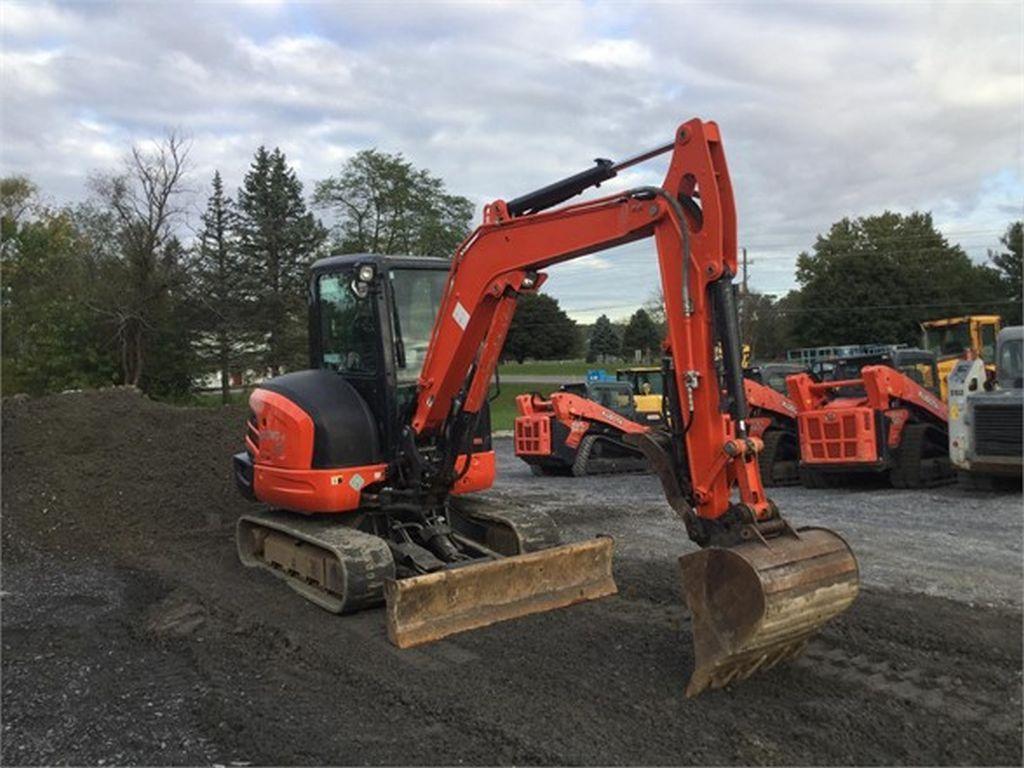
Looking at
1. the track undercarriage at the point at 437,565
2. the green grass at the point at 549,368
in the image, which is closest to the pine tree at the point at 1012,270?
the green grass at the point at 549,368

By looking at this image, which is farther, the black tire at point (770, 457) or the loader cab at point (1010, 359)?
the black tire at point (770, 457)

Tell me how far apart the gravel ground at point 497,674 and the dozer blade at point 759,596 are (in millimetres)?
243

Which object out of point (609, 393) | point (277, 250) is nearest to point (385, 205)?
point (277, 250)

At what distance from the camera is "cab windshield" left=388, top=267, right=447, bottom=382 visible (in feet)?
22.7

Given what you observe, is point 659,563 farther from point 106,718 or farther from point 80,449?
point 80,449

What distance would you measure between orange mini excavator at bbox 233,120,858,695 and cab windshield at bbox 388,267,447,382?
13mm

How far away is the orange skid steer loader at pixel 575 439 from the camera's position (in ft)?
50.8

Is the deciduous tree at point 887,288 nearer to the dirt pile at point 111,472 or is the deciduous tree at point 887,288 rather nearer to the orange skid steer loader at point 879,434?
the orange skid steer loader at point 879,434

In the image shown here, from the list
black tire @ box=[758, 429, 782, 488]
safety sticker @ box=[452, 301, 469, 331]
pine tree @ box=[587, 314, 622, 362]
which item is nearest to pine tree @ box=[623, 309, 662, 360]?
pine tree @ box=[587, 314, 622, 362]

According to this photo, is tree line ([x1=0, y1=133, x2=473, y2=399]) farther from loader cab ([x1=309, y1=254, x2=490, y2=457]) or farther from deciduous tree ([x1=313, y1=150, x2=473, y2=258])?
loader cab ([x1=309, y1=254, x2=490, y2=457])

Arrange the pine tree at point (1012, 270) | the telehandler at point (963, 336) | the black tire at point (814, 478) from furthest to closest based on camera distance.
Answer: the pine tree at point (1012, 270), the telehandler at point (963, 336), the black tire at point (814, 478)

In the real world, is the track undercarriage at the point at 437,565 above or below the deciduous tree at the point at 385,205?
below

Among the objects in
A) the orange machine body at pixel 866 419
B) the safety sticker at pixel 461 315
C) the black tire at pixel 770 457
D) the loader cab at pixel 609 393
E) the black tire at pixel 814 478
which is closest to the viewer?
the safety sticker at pixel 461 315

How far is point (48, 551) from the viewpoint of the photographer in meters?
9.13
